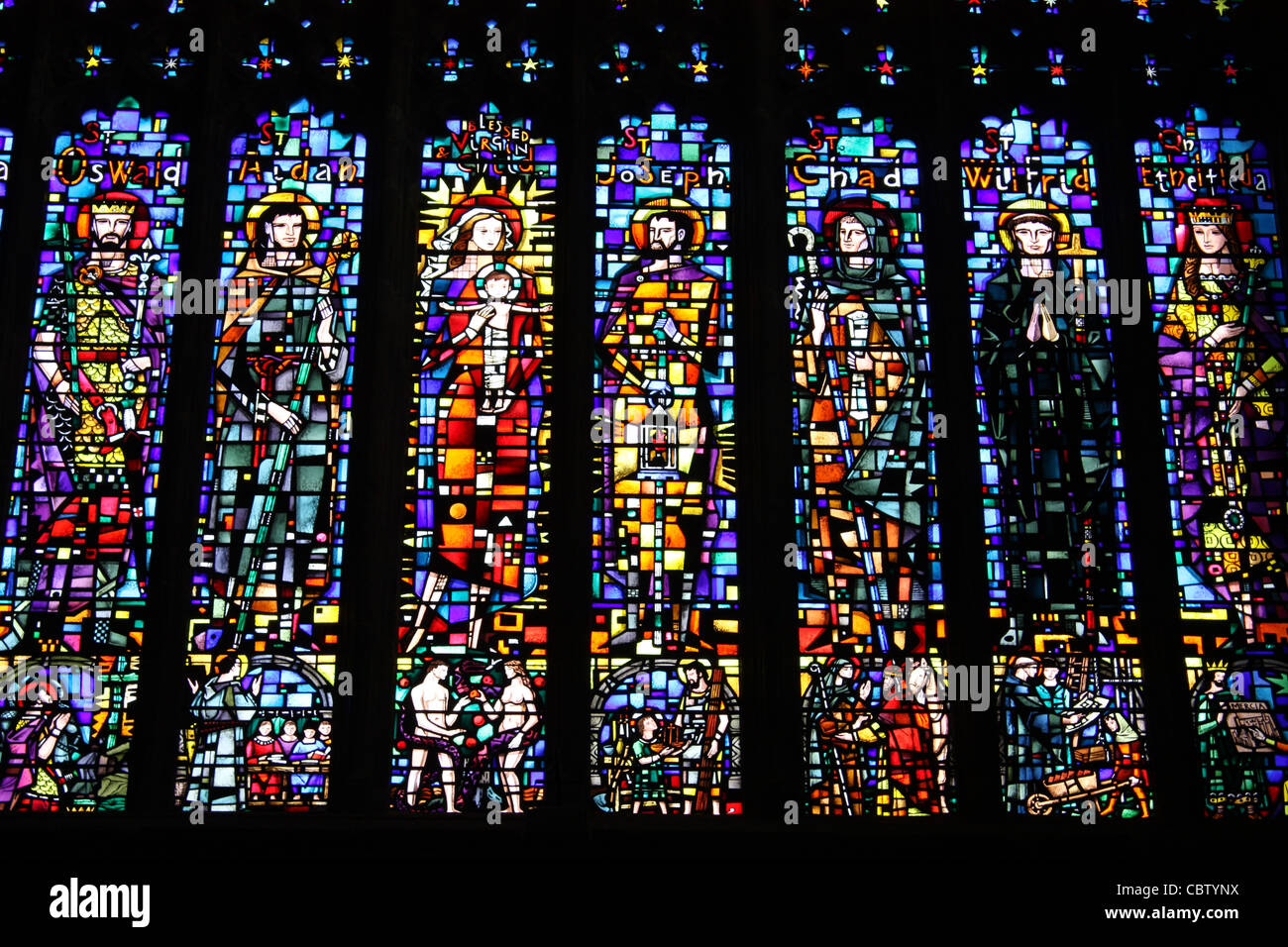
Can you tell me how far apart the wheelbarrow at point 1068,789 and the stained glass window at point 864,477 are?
0.41m

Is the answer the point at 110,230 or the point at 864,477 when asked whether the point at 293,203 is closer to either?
the point at 110,230

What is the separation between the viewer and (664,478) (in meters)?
8.45

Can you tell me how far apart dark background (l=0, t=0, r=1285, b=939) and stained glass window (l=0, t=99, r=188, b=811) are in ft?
0.49

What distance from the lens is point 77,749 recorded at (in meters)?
7.96

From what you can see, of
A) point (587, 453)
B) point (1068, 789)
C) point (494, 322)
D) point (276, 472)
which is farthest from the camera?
point (494, 322)

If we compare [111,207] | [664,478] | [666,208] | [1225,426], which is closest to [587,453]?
[664,478]

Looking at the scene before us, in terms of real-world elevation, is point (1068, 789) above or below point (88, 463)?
below

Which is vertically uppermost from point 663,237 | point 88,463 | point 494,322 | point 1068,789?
point 663,237

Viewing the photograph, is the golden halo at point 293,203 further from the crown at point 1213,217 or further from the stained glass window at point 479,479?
the crown at point 1213,217

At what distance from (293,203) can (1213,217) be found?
15.7 feet

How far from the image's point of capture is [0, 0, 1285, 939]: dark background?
7047 mm
